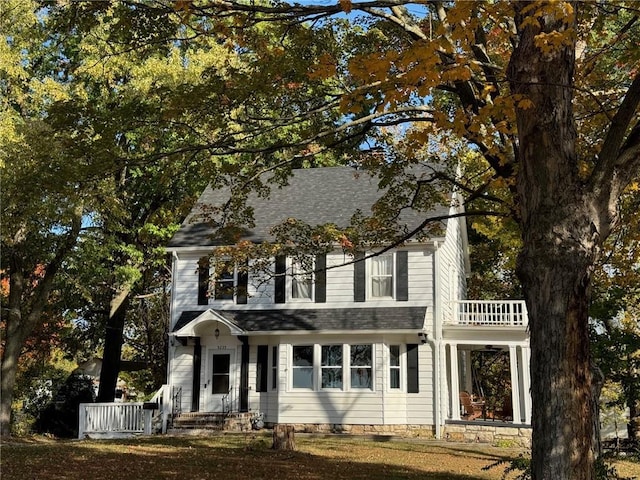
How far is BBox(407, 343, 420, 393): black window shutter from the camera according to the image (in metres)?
20.7

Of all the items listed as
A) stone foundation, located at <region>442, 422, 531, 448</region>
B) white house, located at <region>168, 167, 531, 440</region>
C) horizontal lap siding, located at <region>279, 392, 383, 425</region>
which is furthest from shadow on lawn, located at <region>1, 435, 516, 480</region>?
white house, located at <region>168, 167, 531, 440</region>

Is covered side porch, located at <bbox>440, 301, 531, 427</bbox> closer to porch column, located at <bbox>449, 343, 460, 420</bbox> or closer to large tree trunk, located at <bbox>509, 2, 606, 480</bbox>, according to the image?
porch column, located at <bbox>449, 343, 460, 420</bbox>

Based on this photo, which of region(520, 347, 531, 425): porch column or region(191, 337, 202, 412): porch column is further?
region(191, 337, 202, 412): porch column

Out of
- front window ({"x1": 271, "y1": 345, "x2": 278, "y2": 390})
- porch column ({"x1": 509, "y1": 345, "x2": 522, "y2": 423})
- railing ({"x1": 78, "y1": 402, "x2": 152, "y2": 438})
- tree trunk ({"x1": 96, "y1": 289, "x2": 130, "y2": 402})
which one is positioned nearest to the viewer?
railing ({"x1": 78, "y1": 402, "x2": 152, "y2": 438})

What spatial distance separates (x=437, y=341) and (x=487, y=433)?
293cm

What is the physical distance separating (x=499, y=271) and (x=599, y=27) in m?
24.1

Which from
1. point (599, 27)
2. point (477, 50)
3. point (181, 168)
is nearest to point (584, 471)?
point (477, 50)

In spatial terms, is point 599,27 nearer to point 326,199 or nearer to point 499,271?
point 326,199

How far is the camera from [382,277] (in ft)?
70.6

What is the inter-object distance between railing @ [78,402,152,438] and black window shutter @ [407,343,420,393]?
7.61m

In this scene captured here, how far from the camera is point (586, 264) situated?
5.86 meters

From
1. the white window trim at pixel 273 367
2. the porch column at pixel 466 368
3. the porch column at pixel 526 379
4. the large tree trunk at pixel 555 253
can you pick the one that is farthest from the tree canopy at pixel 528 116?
the porch column at pixel 466 368

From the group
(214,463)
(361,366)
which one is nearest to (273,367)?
(361,366)

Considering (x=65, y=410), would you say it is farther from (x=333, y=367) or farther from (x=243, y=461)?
(x=243, y=461)
